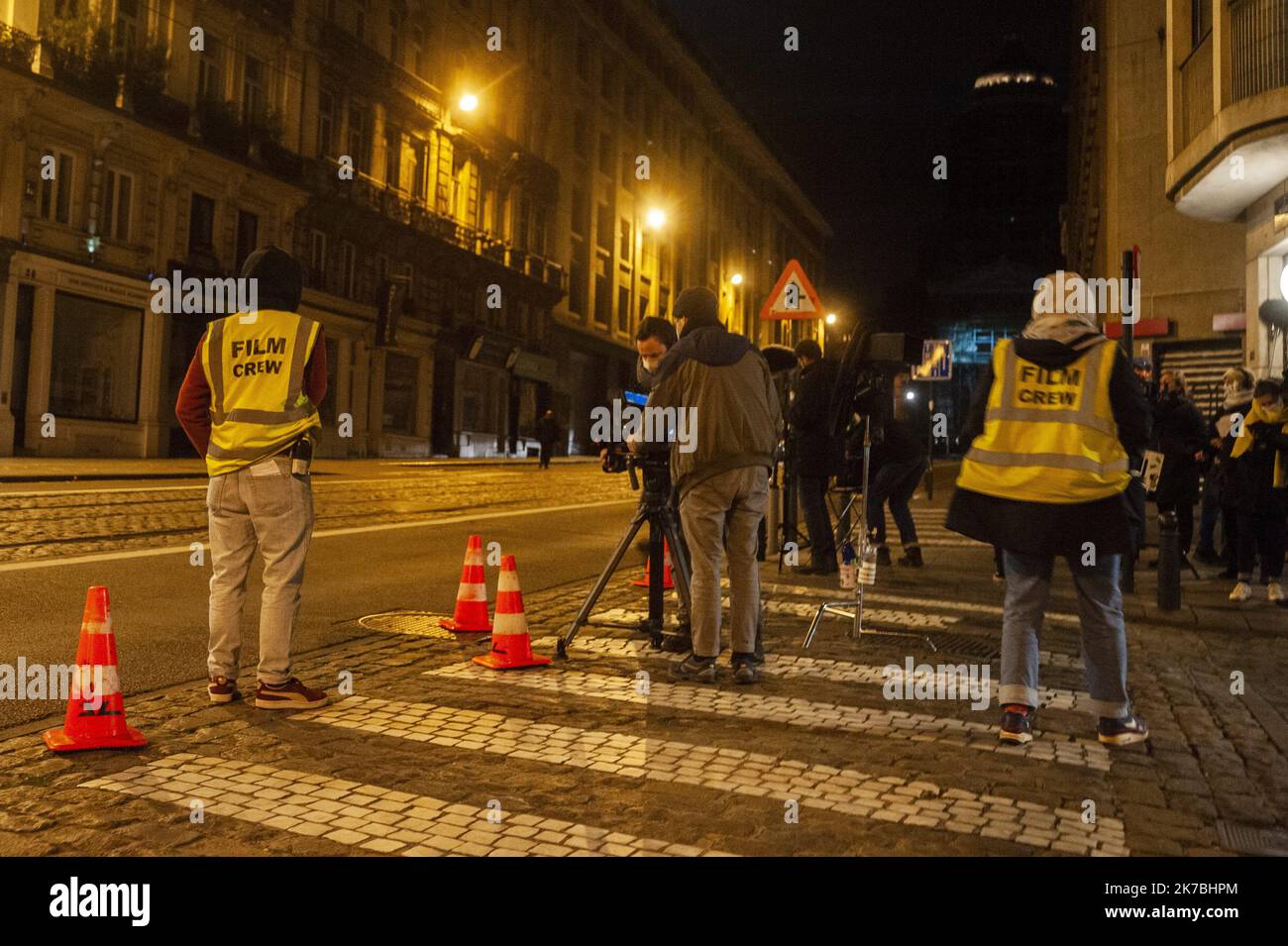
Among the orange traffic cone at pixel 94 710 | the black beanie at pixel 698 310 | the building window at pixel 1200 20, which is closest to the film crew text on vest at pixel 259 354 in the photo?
the orange traffic cone at pixel 94 710

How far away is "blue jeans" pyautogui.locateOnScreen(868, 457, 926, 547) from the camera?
10492 millimetres

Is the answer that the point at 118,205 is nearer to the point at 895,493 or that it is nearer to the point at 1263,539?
the point at 895,493

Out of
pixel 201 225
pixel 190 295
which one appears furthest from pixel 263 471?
pixel 201 225

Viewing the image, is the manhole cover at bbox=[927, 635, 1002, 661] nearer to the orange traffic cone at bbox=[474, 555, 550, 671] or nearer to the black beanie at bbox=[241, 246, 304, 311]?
the orange traffic cone at bbox=[474, 555, 550, 671]

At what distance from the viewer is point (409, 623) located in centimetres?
716

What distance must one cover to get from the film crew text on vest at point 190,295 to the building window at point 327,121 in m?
7.19

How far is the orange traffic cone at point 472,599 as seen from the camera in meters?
6.88

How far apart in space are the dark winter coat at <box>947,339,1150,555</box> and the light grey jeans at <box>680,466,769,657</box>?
1.28 metres

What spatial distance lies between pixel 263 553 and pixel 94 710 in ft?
3.08

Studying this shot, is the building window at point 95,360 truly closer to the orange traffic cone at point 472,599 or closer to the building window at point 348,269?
the building window at point 348,269

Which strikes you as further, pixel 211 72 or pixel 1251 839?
pixel 211 72

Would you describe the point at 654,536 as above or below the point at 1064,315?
below
